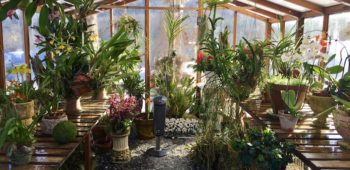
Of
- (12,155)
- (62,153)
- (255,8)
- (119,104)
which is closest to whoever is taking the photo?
(12,155)

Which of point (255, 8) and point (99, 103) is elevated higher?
point (255, 8)

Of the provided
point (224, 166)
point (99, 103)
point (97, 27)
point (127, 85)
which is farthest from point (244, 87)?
point (97, 27)

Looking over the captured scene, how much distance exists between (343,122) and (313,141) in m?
0.20

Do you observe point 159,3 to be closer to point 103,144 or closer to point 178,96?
point 178,96

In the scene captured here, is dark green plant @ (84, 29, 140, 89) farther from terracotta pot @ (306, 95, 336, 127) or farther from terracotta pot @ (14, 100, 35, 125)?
terracotta pot @ (306, 95, 336, 127)

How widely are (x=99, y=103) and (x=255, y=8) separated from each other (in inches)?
137

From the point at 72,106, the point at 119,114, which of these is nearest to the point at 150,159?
the point at 119,114

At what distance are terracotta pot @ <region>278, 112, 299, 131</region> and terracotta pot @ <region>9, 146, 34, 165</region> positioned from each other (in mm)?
1525

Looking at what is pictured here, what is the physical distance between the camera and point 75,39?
2674mm

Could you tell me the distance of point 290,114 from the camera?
193cm

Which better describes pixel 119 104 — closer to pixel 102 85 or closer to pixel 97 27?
pixel 102 85

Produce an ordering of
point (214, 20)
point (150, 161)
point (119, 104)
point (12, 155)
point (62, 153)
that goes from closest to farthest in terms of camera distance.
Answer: point (12, 155), point (62, 153), point (214, 20), point (119, 104), point (150, 161)

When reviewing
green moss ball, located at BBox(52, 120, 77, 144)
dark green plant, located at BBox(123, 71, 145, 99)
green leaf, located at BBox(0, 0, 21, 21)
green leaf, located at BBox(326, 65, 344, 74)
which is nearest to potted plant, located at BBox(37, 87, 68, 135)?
green moss ball, located at BBox(52, 120, 77, 144)

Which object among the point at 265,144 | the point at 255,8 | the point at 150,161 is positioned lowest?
the point at 150,161
